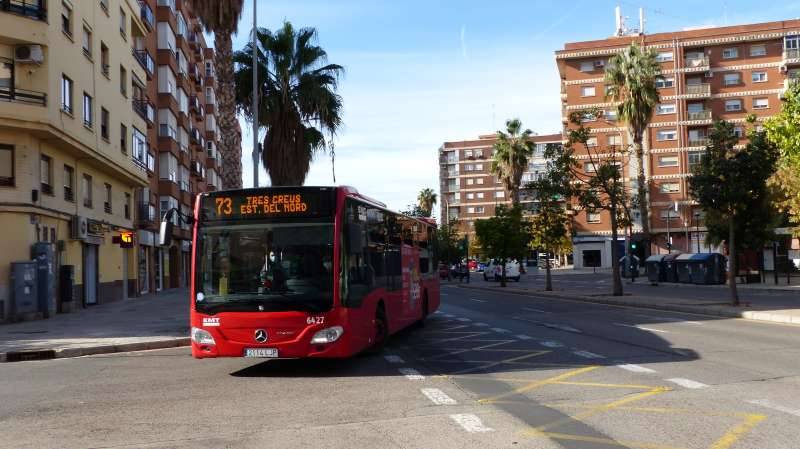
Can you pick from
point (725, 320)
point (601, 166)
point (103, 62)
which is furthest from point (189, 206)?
point (725, 320)

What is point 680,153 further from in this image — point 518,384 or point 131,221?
point 518,384

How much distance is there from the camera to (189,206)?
50969mm

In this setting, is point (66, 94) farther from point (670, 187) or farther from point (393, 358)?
point (670, 187)

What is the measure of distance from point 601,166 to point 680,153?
44.8 m

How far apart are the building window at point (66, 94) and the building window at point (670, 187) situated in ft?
189

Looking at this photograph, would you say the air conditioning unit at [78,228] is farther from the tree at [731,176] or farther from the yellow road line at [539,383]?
the yellow road line at [539,383]

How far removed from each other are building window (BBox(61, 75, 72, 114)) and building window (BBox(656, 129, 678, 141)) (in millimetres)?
Result: 57269

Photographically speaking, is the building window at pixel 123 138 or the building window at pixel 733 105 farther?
the building window at pixel 733 105

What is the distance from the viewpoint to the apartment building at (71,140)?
22359 millimetres

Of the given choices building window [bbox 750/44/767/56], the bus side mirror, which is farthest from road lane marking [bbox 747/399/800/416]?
building window [bbox 750/44/767/56]

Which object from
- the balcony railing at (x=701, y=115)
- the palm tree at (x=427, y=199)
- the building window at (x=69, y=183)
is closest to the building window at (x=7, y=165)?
the building window at (x=69, y=183)

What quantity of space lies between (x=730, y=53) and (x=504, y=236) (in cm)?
3717

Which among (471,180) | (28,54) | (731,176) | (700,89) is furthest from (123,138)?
(471,180)

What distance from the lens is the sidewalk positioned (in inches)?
557
